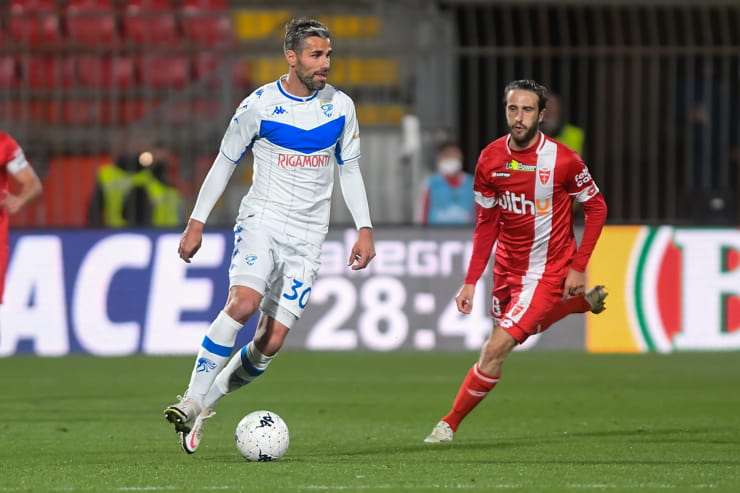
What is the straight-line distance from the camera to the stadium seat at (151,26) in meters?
15.1

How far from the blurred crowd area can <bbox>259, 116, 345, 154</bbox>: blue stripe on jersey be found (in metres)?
6.74

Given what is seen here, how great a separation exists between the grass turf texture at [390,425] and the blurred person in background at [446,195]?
60.9 inches

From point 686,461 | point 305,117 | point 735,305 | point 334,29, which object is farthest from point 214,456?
point 334,29

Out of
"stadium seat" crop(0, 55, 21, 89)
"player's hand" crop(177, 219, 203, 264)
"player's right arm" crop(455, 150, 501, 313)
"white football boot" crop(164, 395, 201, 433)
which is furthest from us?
"stadium seat" crop(0, 55, 21, 89)

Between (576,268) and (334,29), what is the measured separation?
8693mm

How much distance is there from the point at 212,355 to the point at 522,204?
183cm

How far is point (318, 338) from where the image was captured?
515 inches

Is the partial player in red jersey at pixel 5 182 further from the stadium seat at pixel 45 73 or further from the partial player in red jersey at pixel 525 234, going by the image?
the stadium seat at pixel 45 73

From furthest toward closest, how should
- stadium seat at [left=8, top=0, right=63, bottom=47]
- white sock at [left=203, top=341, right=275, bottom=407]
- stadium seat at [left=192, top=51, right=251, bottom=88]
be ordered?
stadium seat at [left=192, top=51, right=251, bottom=88]
stadium seat at [left=8, top=0, right=63, bottom=47]
white sock at [left=203, top=341, right=275, bottom=407]

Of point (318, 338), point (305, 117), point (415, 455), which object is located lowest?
point (318, 338)

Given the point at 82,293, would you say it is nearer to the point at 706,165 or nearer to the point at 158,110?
the point at 158,110

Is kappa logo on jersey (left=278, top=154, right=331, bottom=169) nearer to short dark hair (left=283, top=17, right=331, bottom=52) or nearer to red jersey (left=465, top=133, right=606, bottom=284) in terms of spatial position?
short dark hair (left=283, top=17, right=331, bottom=52)

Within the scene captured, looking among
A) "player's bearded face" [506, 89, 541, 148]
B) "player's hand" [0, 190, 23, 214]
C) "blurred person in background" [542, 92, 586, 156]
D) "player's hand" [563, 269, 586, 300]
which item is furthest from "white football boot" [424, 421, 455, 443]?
"blurred person in background" [542, 92, 586, 156]

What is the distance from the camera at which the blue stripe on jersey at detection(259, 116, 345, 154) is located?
6.78 metres
